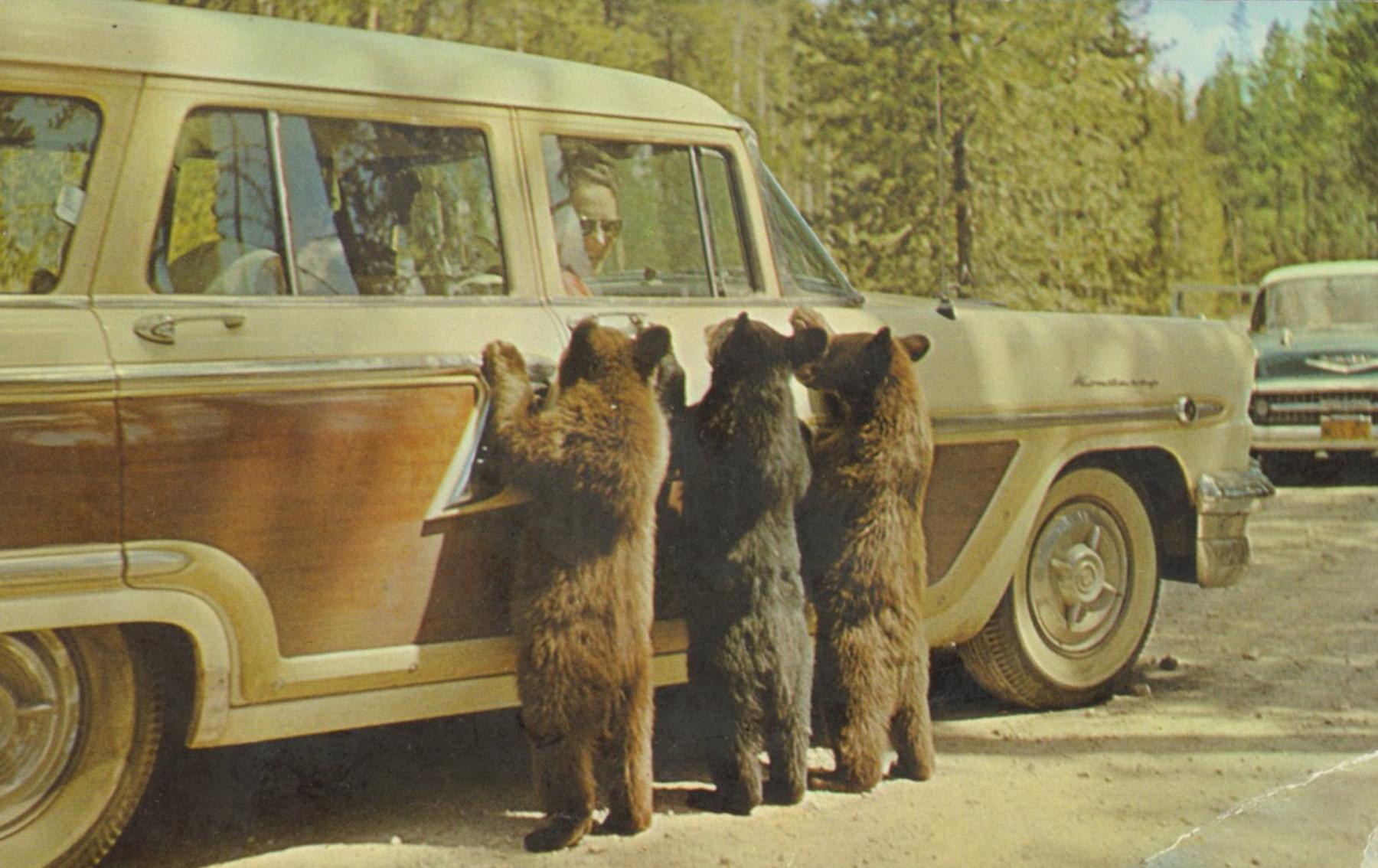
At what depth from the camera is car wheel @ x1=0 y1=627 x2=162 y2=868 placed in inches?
132

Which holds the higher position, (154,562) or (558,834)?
(154,562)

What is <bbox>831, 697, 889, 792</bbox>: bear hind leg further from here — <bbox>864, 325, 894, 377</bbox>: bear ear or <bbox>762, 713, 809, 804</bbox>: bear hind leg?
<bbox>864, 325, 894, 377</bbox>: bear ear

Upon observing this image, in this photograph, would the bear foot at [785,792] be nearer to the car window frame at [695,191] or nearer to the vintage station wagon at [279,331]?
the vintage station wagon at [279,331]

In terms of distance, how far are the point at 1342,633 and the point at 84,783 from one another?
16.9 ft

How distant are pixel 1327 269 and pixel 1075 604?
8.58 metres

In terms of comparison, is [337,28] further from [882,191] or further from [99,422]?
[882,191]

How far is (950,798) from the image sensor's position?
4.39m

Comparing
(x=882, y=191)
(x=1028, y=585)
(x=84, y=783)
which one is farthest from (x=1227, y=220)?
(x=84, y=783)

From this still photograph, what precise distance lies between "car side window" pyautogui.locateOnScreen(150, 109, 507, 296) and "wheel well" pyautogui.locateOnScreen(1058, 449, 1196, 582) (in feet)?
8.30

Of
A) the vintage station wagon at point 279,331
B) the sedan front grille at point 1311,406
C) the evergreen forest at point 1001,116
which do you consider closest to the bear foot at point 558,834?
the vintage station wagon at point 279,331

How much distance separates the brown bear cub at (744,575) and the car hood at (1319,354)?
8.63m

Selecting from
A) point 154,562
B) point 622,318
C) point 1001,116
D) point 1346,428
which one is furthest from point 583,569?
point 1346,428

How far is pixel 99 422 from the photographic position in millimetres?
3277

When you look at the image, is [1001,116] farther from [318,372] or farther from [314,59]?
[318,372]
